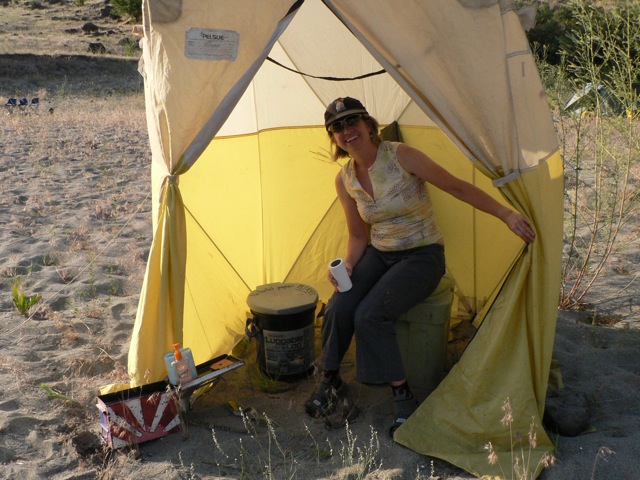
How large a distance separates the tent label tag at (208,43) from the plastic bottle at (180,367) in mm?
1349

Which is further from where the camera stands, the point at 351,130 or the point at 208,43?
the point at 351,130

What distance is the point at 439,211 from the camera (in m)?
4.40

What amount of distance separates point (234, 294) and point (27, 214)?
3140 mm

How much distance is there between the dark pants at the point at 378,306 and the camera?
3383 millimetres

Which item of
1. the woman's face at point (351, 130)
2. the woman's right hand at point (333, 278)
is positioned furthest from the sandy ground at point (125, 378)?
the woman's face at point (351, 130)

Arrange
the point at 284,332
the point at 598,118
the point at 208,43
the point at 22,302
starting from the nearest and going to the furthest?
1. the point at 208,43
2. the point at 284,332
3. the point at 598,118
4. the point at 22,302

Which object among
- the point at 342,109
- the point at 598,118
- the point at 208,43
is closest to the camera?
the point at 208,43

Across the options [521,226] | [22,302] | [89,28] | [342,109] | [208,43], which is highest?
[89,28]

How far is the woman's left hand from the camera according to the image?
314 cm

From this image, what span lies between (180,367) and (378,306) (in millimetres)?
998

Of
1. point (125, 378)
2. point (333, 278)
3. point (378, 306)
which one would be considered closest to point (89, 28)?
point (125, 378)

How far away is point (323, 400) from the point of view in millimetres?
3570

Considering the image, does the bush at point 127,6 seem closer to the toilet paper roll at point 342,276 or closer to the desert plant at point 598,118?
the desert plant at point 598,118

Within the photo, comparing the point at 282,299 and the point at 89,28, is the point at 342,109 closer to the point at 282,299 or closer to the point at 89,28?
the point at 282,299
